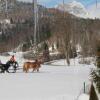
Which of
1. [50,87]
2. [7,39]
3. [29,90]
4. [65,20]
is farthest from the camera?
[7,39]

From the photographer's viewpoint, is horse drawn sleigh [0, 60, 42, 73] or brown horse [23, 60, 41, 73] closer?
horse drawn sleigh [0, 60, 42, 73]

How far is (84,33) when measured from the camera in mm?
107625

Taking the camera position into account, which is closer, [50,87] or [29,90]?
[29,90]

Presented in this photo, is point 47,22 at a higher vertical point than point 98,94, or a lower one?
higher

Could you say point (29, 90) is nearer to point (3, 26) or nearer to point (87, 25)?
point (87, 25)

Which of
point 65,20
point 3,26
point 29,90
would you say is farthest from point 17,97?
point 3,26

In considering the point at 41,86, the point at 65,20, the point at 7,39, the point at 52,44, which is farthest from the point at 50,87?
the point at 7,39

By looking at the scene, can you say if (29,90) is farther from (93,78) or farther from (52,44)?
(52,44)

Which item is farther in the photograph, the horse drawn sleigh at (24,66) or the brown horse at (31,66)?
the brown horse at (31,66)

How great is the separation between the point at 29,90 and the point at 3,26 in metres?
155

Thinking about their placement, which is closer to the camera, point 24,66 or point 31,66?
point 24,66

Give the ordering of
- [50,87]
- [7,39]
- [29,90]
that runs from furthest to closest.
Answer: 1. [7,39]
2. [50,87]
3. [29,90]

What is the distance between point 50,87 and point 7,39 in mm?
120775

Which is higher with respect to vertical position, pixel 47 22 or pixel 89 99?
pixel 47 22
